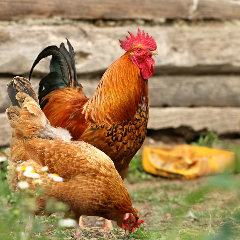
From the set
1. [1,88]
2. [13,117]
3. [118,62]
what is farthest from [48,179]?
[1,88]

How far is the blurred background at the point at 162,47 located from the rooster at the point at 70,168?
1.99 meters

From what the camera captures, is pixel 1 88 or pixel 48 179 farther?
pixel 1 88

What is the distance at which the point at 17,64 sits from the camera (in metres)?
5.00

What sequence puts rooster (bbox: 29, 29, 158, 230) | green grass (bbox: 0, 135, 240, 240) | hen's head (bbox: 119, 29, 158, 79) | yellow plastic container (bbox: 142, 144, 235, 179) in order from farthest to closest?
yellow plastic container (bbox: 142, 144, 235, 179), hen's head (bbox: 119, 29, 158, 79), rooster (bbox: 29, 29, 158, 230), green grass (bbox: 0, 135, 240, 240)

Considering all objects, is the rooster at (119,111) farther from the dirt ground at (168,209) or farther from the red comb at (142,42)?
the dirt ground at (168,209)

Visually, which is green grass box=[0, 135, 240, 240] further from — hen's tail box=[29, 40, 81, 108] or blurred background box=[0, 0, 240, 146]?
hen's tail box=[29, 40, 81, 108]

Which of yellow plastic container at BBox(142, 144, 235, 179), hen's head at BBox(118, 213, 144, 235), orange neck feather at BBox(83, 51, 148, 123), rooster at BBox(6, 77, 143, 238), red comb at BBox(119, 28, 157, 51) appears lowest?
yellow plastic container at BBox(142, 144, 235, 179)

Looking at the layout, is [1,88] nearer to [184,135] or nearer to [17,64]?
[17,64]

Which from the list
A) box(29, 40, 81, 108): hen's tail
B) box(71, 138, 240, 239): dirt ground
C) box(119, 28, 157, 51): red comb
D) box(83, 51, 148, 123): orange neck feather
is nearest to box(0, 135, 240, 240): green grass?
box(71, 138, 240, 239): dirt ground

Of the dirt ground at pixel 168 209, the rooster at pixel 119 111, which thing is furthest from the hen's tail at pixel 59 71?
the dirt ground at pixel 168 209

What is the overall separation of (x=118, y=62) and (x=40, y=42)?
186 centimetres

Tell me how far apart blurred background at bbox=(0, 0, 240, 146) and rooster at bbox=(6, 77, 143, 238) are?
1.99m

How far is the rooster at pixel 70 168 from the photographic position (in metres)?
2.81

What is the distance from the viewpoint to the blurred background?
503cm
